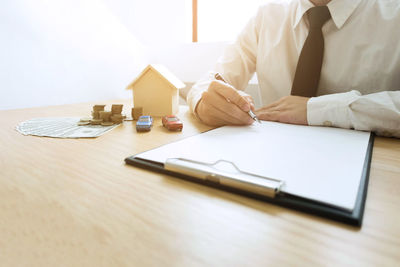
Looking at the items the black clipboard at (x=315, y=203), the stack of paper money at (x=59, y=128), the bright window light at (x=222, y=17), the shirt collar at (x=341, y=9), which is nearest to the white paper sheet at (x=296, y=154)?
Result: the black clipboard at (x=315, y=203)

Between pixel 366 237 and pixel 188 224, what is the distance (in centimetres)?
14

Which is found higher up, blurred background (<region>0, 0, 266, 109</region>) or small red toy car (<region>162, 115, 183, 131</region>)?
blurred background (<region>0, 0, 266, 109</region>)

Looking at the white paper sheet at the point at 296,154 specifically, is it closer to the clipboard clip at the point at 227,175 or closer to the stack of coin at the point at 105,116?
the clipboard clip at the point at 227,175

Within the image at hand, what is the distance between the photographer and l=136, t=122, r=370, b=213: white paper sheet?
24 centimetres

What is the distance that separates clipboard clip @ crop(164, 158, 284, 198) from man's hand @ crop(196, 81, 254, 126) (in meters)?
0.28

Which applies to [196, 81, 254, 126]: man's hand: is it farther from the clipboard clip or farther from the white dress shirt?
the clipboard clip

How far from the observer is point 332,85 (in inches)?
31.8

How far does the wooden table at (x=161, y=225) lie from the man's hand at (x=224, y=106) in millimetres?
302

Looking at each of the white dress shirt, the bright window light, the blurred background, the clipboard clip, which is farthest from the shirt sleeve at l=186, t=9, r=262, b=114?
the clipboard clip

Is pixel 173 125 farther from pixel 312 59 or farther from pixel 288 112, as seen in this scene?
pixel 312 59

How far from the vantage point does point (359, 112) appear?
54cm

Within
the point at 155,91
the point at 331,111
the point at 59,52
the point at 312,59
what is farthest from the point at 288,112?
the point at 59,52

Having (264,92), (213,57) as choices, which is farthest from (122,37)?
(264,92)

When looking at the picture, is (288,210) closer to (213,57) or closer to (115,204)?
(115,204)
